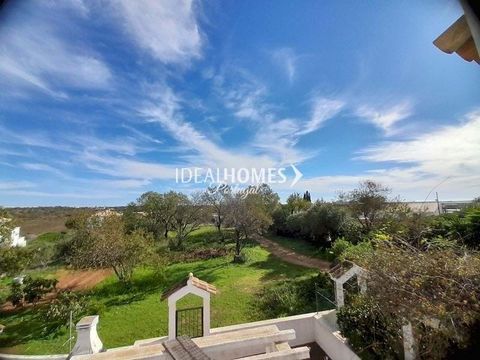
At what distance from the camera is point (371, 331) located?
4.62 m

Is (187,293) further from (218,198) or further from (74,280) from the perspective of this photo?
(218,198)

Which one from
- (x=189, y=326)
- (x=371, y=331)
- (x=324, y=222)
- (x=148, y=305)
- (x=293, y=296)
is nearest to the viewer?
(x=371, y=331)

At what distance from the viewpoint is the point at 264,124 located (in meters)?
12.5

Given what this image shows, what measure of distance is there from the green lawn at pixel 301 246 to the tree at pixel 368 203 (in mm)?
2538

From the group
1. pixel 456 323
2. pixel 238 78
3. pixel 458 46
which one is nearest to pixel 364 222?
pixel 238 78

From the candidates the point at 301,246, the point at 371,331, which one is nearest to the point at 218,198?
the point at 301,246

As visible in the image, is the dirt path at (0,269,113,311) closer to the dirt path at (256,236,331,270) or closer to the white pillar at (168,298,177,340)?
the white pillar at (168,298,177,340)

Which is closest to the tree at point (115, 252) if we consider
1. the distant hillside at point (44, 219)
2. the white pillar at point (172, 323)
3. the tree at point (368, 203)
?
the white pillar at point (172, 323)

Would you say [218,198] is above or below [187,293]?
above

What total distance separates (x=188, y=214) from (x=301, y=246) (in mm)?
7901

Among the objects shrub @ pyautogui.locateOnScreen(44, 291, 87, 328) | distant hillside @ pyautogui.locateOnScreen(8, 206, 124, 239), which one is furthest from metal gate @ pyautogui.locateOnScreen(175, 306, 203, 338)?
distant hillside @ pyautogui.locateOnScreen(8, 206, 124, 239)

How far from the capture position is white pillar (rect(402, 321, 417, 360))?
3.97 meters

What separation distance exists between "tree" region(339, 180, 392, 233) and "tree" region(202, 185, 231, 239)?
23.4ft

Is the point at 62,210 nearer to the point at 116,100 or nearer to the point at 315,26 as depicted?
the point at 116,100
